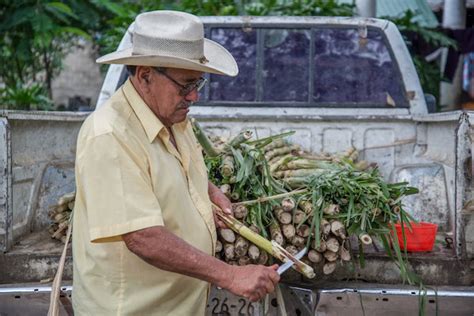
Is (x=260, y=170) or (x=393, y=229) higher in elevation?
(x=260, y=170)

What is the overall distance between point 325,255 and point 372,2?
16.7ft

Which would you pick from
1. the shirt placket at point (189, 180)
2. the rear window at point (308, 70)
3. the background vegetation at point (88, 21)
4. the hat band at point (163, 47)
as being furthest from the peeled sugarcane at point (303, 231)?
the background vegetation at point (88, 21)

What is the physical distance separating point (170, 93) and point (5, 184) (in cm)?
127

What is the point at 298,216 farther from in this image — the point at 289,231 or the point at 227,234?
the point at 227,234

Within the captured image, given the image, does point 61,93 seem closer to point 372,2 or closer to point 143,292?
point 372,2

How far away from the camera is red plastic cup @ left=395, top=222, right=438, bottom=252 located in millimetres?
3408

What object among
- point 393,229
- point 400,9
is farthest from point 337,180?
point 400,9

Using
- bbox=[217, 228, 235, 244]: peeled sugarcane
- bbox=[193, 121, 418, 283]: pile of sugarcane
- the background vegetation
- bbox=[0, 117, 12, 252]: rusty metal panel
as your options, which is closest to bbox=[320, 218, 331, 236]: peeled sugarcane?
bbox=[193, 121, 418, 283]: pile of sugarcane

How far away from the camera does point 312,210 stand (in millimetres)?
3201

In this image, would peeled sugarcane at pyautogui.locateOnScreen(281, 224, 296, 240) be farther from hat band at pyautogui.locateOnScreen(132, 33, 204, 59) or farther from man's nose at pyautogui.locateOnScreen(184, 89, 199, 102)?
hat band at pyautogui.locateOnScreen(132, 33, 204, 59)

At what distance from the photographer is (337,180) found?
3.33 m

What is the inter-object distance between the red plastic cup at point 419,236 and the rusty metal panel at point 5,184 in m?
1.81

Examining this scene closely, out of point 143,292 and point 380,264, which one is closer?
point 143,292

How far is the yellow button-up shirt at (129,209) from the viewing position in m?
2.36
